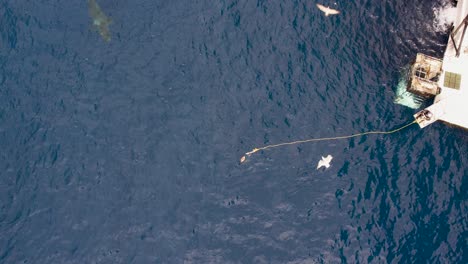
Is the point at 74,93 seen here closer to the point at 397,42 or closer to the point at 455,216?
the point at 397,42

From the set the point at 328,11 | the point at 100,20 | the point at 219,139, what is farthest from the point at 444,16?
the point at 100,20

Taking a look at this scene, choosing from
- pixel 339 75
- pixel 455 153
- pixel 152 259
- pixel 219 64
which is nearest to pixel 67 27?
pixel 219 64

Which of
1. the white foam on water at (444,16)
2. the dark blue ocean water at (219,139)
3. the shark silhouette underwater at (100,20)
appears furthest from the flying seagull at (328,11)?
the shark silhouette underwater at (100,20)

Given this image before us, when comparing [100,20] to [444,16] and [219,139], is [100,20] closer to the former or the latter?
[219,139]

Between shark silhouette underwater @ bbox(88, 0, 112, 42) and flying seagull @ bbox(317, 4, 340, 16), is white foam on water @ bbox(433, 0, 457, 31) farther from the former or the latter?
shark silhouette underwater @ bbox(88, 0, 112, 42)

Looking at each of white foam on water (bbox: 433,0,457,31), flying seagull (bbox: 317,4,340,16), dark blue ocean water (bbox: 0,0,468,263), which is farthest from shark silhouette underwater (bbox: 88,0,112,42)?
white foam on water (bbox: 433,0,457,31)
